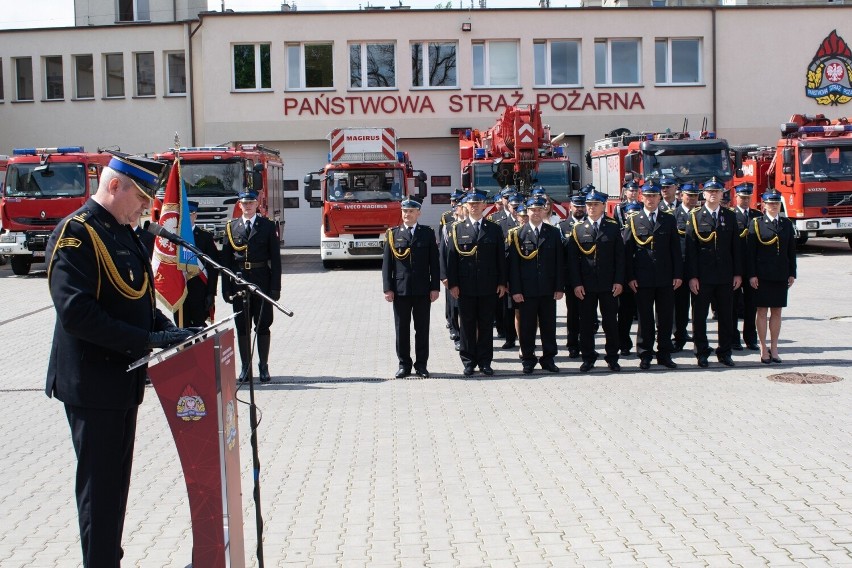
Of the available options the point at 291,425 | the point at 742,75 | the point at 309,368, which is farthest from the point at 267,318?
the point at 742,75

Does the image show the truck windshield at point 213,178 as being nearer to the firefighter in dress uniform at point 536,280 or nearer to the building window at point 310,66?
the building window at point 310,66

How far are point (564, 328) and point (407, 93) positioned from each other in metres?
22.6

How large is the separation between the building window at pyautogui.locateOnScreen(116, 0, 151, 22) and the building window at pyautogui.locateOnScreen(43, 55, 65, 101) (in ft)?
38.4

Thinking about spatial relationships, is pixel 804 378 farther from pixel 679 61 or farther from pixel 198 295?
pixel 679 61

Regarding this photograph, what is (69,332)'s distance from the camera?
15.0ft

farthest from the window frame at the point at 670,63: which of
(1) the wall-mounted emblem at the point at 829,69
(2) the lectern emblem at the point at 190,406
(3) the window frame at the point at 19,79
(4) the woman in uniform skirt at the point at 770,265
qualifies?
(2) the lectern emblem at the point at 190,406

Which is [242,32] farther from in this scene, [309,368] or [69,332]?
[69,332]

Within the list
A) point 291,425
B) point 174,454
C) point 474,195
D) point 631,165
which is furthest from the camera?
point 631,165

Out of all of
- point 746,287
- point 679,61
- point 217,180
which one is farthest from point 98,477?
point 679,61

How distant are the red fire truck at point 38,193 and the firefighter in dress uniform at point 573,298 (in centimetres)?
1690

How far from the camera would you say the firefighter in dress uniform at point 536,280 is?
11.9 meters

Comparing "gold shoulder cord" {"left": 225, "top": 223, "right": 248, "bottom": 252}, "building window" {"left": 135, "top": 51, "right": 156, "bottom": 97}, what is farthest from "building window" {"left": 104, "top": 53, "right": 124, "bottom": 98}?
"gold shoulder cord" {"left": 225, "top": 223, "right": 248, "bottom": 252}

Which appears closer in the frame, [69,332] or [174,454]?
[69,332]

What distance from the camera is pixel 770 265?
469 inches
